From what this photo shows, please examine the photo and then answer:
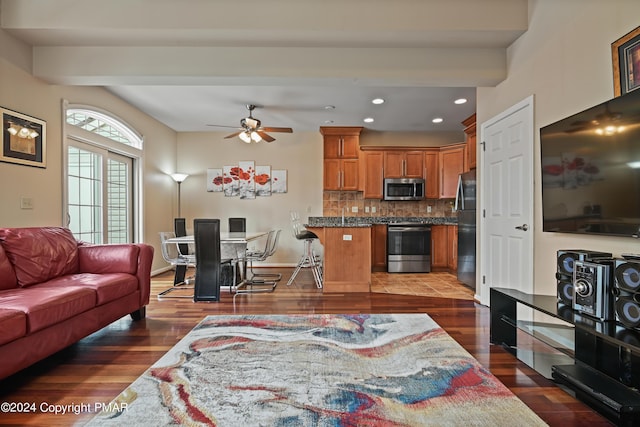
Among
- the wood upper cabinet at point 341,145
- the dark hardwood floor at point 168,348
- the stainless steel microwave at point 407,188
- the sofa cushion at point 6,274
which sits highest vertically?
the wood upper cabinet at point 341,145

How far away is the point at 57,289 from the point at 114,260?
74cm

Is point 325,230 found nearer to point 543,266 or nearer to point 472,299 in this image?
point 472,299

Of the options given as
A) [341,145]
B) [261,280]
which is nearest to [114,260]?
[261,280]

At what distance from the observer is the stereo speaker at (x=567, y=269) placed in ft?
6.74

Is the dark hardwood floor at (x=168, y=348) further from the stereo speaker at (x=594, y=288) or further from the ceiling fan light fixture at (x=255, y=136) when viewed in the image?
the ceiling fan light fixture at (x=255, y=136)

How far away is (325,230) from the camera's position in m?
4.52

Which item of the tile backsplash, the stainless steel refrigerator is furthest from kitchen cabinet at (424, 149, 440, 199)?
the stainless steel refrigerator

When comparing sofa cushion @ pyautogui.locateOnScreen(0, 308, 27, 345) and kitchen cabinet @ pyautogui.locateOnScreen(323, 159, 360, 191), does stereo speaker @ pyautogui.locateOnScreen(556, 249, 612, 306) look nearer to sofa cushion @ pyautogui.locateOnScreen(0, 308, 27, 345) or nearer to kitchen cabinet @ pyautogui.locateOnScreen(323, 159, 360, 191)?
sofa cushion @ pyautogui.locateOnScreen(0, 308, 27, 345)

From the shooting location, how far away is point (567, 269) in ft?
7.03

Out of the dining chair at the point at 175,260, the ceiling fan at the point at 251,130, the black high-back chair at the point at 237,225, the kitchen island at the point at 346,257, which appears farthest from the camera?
the black high-back chair at the point at 237,225

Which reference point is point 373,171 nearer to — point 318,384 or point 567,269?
point 567,269

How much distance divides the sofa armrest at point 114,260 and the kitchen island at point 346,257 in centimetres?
211

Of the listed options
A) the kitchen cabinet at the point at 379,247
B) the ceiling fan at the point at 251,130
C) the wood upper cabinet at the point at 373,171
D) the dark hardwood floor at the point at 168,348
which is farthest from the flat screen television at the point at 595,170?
the wood upper cabinet at the point at 373,171

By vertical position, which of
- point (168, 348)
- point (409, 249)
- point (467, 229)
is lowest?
point (168, 348)
